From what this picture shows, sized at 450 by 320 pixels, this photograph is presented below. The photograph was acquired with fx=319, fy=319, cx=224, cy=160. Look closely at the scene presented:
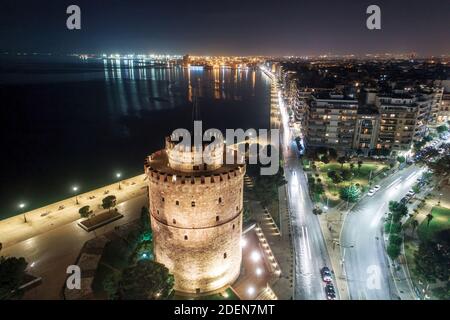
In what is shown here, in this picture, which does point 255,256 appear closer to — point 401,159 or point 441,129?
point 401,159

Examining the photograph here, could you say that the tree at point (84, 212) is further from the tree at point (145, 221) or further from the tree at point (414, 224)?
the tree at point (414, 224)

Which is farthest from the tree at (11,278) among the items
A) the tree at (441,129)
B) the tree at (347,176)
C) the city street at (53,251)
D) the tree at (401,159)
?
the tree at (441,129)

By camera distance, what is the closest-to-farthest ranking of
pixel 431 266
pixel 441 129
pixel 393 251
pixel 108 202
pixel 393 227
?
pixel 431 266 < pixel 393 251 < pixel 393 227 < pixel 108 202 < pixel 441 129

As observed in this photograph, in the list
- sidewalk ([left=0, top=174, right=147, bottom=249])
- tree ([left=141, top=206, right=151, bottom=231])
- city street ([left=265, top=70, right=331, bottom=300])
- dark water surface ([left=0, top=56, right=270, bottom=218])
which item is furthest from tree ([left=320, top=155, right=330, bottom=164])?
dark water surface ([left=0, top=56, right=270, bottom=218])

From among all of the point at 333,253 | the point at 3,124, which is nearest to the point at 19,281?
the point at 333,253

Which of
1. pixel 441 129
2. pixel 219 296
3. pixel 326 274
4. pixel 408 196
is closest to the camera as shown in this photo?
pixel 219 296

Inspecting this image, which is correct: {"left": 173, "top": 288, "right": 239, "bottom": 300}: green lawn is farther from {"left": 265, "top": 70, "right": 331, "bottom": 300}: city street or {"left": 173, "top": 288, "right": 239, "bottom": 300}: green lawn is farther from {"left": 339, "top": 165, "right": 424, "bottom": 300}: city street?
{"left": 339, "top": 165, "right": 424, "bottom": 300}: city street

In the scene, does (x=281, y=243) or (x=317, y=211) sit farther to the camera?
(x=317, y=211)

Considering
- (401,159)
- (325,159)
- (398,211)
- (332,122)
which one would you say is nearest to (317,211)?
(398,211)
